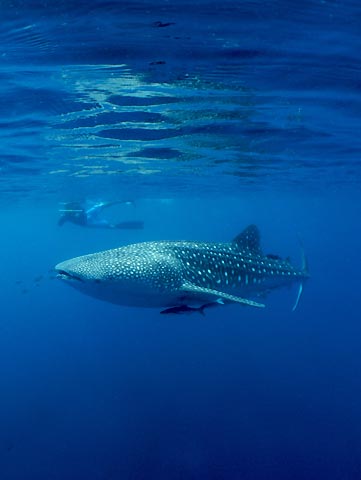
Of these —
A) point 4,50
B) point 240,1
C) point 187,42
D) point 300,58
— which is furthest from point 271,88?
point 4,50

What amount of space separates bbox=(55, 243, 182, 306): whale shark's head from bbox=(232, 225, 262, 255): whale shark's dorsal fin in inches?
84.3

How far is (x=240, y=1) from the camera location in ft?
21.1

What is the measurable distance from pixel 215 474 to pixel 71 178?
20.6 metres

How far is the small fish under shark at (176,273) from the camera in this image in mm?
6676

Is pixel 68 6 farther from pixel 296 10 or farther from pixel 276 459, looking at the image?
pixel 276 459

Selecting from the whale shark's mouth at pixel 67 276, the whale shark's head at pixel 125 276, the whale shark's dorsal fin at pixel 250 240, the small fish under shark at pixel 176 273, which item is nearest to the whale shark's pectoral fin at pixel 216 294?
the small fish under shark at pixel 176 273

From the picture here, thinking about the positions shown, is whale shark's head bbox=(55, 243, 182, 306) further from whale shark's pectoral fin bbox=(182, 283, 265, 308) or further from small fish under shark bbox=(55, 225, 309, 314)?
whale shark's pectoral fin bbox=(182, 283, 265, 308)

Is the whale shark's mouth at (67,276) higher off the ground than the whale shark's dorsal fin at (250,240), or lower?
higher

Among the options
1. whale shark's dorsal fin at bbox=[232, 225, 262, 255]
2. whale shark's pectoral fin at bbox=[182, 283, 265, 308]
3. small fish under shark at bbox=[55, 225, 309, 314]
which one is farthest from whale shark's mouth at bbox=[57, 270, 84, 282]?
whale shark's dorsal fin at bbox=[232, 225, 262, 255]

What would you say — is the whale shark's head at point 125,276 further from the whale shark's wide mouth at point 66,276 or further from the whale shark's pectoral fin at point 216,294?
the whale shark's pectoral fin at point 216,294

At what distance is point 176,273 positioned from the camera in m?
7.29

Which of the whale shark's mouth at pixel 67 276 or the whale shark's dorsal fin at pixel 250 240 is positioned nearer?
the whale shark's mouth at pixel 67 276

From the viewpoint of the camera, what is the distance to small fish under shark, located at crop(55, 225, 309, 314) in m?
6.68

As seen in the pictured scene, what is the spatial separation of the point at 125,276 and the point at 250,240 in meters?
3.61
